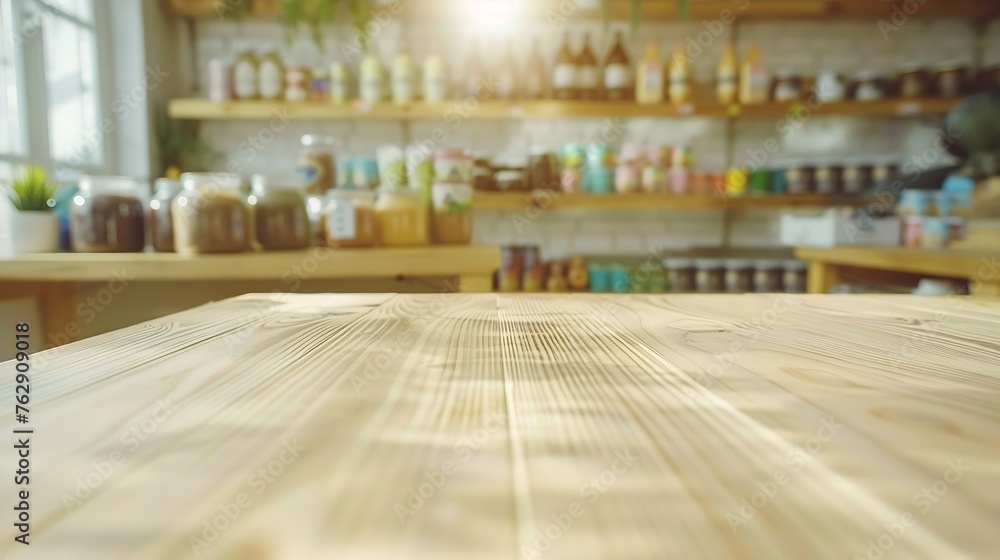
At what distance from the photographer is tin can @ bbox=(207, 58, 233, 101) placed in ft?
8.50

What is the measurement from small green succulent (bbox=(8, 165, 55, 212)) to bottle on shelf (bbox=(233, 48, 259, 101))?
1296 mm

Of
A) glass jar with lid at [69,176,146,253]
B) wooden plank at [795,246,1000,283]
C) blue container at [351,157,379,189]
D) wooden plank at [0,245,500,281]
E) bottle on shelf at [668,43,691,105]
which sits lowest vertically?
wooden plank at [795,246,1000,283]

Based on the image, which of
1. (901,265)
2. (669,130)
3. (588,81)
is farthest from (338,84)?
(901,265)

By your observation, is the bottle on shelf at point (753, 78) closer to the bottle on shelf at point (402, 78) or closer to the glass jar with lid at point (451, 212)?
the bottle on shelf at point (402, 78)

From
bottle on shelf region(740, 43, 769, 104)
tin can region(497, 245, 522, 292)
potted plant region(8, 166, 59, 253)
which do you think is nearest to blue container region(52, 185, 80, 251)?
potted plant region(8, 166, 59, 253)

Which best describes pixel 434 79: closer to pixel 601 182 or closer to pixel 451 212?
pixel 601 182

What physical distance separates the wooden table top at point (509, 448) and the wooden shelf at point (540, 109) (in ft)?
7.68

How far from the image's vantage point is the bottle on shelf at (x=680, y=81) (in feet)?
8.56

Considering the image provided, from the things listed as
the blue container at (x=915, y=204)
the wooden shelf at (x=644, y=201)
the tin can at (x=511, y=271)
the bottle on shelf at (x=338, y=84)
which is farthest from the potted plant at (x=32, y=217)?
the blue container at (x=915, y=204)

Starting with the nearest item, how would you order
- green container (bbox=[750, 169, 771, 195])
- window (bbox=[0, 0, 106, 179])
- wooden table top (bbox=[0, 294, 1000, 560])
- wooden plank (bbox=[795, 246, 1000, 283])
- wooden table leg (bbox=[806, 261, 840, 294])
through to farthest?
wooden table top (bbox=[0, 294, 1000, 560]) < wooden plank (bbox=[795, 246, 1000, 283]) < wooden table leg (bbox=[806, 261, 840, 294]) < window (bbox=[0, 0, 106, 179]) < green container (bbox=[750, 169, 771, 195])

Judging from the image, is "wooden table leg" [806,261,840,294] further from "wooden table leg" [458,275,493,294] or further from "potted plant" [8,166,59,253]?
"potted plant" [8,166,59,253]

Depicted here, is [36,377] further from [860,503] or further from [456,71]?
[456,71]

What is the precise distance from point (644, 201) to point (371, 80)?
1.29m

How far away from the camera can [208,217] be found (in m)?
1.34
